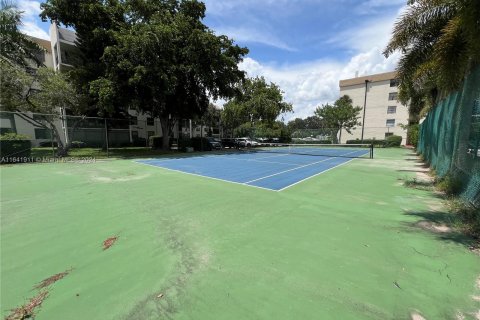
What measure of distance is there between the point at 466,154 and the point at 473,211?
8.01 feet

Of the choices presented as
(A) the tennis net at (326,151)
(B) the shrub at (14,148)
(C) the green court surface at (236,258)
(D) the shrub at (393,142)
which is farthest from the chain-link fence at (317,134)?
(C) the green court surface at (236,258)

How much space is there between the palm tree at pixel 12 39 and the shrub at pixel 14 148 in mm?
5614

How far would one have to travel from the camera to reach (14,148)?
14984 millimetres

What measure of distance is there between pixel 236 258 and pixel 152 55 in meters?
18.6

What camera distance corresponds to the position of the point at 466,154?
22.7 feet

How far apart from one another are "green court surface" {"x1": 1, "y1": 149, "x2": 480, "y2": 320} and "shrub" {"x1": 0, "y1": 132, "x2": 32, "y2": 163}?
1062 cm

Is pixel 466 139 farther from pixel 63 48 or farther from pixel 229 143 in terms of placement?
pixel 63 48

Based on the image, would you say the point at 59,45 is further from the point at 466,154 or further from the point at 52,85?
the point at 466,154

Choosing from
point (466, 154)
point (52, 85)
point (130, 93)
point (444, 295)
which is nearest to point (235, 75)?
point (130, 93)

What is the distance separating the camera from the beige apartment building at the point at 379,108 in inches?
1702

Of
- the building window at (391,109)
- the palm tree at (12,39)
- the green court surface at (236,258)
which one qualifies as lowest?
the green court surface at (236,258)

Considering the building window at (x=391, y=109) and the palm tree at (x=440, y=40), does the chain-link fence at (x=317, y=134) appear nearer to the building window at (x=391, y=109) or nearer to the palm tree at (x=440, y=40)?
the building window at (x=391, y=109)

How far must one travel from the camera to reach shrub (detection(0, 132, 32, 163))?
1464cm

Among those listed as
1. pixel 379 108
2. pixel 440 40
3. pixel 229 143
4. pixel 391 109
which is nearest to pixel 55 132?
pixel 229 143
